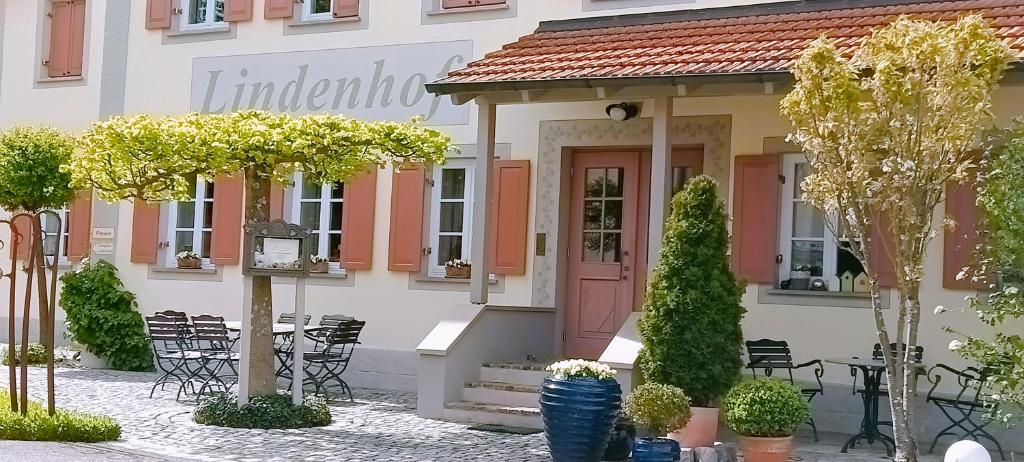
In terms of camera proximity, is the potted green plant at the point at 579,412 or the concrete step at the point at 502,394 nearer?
the potted green plant at the point at 579,412

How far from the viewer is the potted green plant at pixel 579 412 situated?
26.9ft

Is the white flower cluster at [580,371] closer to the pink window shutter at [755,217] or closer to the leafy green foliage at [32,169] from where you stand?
the pink window shutter at [755,217]

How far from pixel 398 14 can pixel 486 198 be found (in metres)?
3.12

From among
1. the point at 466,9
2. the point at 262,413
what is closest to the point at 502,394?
the point at 262,413

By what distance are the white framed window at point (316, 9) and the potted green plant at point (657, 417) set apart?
23.1 ft

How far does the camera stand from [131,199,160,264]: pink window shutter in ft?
47.5

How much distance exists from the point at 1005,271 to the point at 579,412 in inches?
119

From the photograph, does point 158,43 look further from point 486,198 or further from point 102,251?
point 486,198

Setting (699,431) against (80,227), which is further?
(80,227)

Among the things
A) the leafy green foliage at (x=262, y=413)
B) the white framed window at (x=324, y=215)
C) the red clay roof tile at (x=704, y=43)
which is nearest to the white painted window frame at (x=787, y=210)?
the red clay roof tile at (x=704, y=43)

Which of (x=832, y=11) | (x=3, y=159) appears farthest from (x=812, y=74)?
(x=3, y=159)

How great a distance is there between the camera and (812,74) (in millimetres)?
7301

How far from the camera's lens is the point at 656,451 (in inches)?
316

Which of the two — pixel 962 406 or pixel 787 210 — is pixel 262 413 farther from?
pixel 962 406
